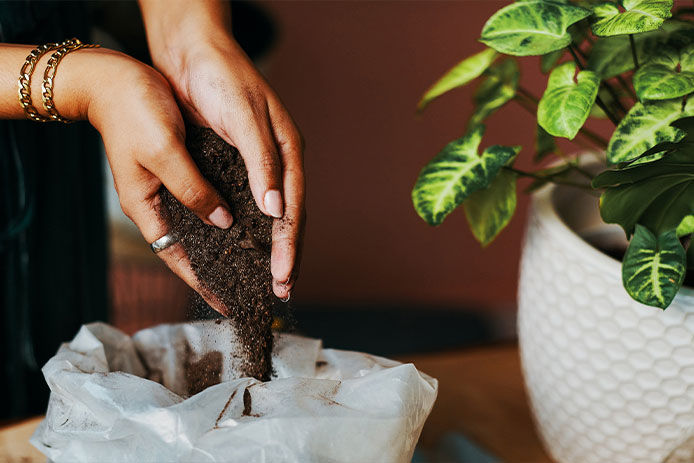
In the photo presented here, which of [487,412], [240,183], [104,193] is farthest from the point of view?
[104,193]

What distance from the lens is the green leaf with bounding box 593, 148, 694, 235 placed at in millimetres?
538

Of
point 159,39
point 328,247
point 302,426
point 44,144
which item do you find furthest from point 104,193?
point 328,247

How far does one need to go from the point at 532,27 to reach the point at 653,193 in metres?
0.18

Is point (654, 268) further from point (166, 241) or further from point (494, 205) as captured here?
point (166, 241)

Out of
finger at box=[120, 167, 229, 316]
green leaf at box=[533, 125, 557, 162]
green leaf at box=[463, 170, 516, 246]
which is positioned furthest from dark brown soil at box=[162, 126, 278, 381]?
green leaf at box=[533, 125, 557, 162]

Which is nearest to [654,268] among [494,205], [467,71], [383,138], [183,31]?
[494,205]

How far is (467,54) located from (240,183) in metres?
1.19

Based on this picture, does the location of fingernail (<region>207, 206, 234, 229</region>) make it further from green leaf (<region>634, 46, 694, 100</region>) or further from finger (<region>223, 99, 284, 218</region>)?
green leaf (<region>634, 46, 694, 100</region>)

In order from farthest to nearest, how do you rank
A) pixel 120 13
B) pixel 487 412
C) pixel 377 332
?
pixel 377 332, pixel 120 13, pixel 487 412

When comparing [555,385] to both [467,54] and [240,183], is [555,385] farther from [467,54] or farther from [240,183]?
[467,54]

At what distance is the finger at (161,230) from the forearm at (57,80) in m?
0.10

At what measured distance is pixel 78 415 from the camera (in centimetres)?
53

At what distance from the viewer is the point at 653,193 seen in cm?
55

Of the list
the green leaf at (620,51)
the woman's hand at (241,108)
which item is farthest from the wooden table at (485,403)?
the green leaf at (620,51)
